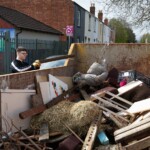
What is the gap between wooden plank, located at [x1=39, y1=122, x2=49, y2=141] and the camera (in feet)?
16.9

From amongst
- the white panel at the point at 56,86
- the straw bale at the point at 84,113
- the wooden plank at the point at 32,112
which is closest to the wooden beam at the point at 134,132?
the straw bale at the point at 84,113

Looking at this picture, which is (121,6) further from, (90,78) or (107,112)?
(107,112)

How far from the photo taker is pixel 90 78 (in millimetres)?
8023

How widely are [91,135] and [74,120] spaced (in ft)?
1.51

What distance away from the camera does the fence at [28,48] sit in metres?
12.0

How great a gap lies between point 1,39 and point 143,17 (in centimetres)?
912

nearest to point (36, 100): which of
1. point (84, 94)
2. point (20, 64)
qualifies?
point (20, 64)

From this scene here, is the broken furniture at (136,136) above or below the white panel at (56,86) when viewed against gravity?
below

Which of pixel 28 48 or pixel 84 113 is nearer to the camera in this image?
pixel 84 113

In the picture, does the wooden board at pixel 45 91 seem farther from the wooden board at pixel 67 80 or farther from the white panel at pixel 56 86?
the wooden board at pixel 67 80

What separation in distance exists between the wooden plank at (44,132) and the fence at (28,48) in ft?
20.6

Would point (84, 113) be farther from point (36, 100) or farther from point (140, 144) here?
point (140, 144)

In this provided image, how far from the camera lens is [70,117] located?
18.5 feet

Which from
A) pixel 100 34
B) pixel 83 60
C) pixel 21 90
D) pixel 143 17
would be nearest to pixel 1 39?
pixel 83 60
